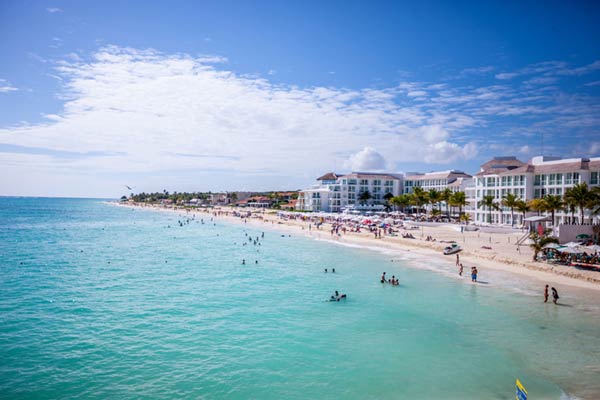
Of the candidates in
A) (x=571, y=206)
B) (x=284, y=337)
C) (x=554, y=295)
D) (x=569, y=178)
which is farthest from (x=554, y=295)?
(x=569, y=178)

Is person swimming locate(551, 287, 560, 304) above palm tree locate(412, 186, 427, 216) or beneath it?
beneath

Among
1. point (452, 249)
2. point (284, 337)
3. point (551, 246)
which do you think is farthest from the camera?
point (452, 249)

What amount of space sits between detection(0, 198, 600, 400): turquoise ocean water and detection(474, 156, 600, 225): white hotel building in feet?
88.4

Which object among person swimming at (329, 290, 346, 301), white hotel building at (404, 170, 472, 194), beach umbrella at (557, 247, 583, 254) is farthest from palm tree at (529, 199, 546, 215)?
person swimming at (329, 290, 346, 301)

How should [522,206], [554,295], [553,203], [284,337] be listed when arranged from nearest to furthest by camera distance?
[284,337]
[554,295]
[553,203]
[522,206]

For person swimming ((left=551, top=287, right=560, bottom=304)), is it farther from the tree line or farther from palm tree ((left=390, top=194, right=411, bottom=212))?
palm tree ((left=390, top=194, right=411, bottom=212))

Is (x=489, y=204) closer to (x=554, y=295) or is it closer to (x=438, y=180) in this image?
(x=438, y=180)

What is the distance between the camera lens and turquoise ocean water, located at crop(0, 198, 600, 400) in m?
12.7

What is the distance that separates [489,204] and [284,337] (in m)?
45.0

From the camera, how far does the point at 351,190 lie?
87688mm

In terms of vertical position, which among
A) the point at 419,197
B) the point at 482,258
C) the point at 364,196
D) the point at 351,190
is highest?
the point at 351,190

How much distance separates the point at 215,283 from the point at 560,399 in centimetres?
2133

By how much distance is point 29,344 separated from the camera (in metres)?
16.0

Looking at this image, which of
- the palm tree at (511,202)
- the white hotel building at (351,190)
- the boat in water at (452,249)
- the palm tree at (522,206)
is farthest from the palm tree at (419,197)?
the boat in water at (452,249)
